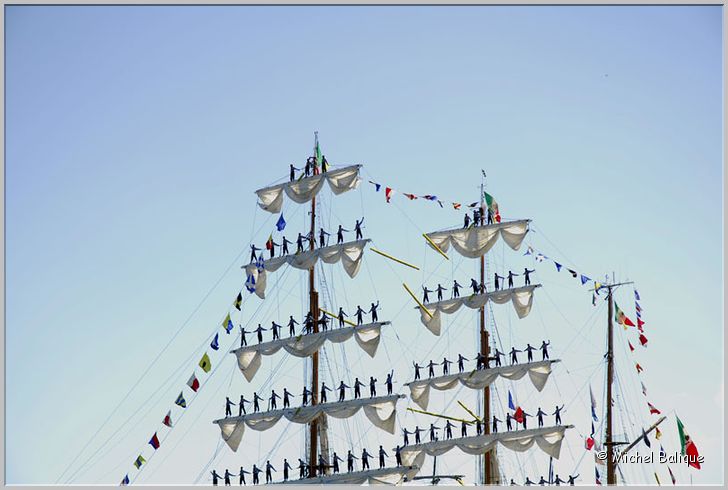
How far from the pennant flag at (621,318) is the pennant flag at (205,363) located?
597 inches

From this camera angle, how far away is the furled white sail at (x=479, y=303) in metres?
68.6

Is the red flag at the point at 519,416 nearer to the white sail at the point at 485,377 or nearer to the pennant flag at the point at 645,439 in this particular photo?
the white sail at the point at 485,377

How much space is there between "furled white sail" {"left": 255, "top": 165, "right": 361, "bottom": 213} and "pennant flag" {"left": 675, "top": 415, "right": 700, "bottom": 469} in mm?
14677

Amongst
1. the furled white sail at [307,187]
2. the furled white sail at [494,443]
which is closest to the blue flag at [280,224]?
the furled white sail at [307,187]

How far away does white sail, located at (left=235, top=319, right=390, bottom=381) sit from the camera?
215ft

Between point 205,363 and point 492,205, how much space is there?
42.8 ft

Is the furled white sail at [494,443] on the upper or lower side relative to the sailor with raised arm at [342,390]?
lower

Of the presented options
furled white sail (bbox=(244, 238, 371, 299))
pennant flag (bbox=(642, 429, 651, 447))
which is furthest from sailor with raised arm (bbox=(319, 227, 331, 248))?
pennant flag (bbox=(642, 429, 651, 447))

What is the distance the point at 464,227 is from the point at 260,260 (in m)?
8.04

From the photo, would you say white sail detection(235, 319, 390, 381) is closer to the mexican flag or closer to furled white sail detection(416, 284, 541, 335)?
furled white sail detection(416, 284, 541, 335)

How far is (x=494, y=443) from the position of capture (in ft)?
221

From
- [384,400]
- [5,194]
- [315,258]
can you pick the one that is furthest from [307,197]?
[5,194]

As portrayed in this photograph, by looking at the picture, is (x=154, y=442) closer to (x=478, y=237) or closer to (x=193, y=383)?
(x=193, y=383)

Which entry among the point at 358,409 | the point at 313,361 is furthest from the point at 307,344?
the point at 358,409
